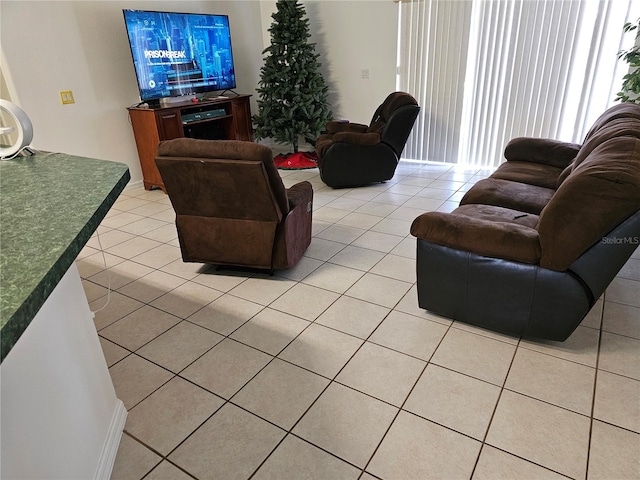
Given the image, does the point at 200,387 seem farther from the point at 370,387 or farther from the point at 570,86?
the point at 570,86

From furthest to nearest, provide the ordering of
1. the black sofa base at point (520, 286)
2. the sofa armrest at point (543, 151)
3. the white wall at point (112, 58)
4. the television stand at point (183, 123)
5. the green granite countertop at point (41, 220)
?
the television stand at point (183, 123) → the white wall at point (112, 58) → the sofa armrest at point (543, 151) → the black sofa base at point (520, 286) → the green granite countertop at point (41, 220)

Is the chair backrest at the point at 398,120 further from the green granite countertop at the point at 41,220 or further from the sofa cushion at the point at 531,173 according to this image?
the green granite countertop at the point at 41,220

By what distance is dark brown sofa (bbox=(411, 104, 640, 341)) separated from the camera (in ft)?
5.38

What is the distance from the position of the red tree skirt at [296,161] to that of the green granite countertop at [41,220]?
151 inches

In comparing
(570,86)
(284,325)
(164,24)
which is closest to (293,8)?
(164,24)

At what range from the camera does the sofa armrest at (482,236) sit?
1.85 meters

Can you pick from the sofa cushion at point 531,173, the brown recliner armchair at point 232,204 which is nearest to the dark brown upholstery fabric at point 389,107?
the sofa cushion at point 531,173

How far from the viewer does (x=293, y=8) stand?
5.04m

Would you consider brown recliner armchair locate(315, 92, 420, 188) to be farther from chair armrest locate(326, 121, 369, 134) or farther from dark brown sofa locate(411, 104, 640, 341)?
dark brown sofa locate(411, 104, 640, 341)

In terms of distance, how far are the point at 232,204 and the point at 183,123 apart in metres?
2.56

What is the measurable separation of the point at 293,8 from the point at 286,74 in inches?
29.9

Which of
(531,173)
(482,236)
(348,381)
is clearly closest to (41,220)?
(348,381)

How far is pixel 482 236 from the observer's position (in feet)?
6.32
